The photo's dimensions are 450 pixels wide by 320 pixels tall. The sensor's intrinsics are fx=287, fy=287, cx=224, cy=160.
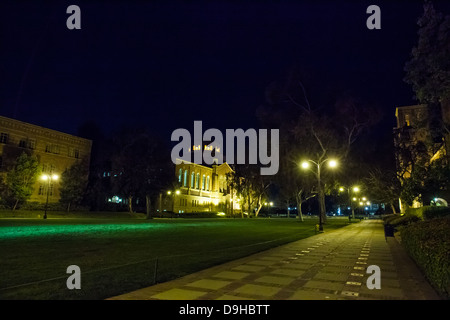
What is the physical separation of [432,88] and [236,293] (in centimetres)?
1264

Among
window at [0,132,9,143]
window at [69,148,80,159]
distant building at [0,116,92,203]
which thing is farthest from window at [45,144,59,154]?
window at [0,132,9,143]

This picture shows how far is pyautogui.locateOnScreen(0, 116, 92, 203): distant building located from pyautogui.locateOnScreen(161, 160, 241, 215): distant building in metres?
20.1

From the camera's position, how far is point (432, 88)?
12.7 m

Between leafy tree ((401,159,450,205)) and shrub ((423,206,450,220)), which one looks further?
leafy tree ((401,159,450,205))

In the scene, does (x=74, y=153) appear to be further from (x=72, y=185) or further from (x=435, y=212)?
(x=435, y=212)

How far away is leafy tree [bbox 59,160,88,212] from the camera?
1768 inches

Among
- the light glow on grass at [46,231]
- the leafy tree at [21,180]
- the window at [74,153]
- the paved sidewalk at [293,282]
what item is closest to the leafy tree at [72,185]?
the leafy tree at [21,180]

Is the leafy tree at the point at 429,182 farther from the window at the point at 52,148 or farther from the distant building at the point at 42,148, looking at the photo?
the window at the point at 52,148

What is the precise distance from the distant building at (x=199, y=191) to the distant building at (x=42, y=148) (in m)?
20.1

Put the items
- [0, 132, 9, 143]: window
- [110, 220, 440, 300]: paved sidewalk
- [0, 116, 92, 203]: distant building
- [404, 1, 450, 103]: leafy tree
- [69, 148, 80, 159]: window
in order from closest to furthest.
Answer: [110, 220, 440, 300]: paved sidewalk, [404, 1, 450, 103]: leafy tree, [0, 132, 9, 143]: window, [0, 116, 92, 203]: distant building, [69, 148, 80, 159]: window

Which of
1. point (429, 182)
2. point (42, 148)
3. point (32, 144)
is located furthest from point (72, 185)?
point (429, 182)

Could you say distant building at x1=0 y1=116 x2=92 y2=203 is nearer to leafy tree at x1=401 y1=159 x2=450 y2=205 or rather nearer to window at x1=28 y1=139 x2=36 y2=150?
window at x1=28 y1=139 x2=36 y2=150

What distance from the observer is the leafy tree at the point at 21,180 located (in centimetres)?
3938
